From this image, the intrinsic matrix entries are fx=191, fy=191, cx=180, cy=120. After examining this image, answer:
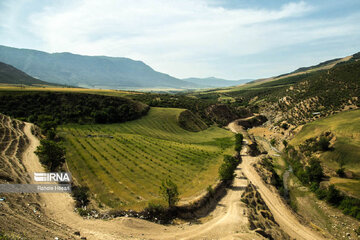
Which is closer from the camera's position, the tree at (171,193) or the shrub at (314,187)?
the tree at (171,193)

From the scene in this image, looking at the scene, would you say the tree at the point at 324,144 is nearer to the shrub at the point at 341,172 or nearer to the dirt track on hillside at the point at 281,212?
the shrub at the point at 341,172

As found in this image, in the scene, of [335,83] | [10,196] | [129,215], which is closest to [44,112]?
[10,196]

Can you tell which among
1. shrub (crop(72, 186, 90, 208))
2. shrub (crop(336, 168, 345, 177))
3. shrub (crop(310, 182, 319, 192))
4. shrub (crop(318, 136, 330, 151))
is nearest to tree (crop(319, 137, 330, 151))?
shrub (crop(318, 136, 330, 151))

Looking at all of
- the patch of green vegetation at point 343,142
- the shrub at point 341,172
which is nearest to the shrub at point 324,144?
the patch of green vegetation at point 343,142

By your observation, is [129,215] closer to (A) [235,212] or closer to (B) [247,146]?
(A) [235,212]

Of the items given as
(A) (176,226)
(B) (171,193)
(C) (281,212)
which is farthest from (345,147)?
(A) (176,226)

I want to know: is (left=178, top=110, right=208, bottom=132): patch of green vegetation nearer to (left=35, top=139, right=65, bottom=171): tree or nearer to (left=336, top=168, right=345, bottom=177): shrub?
(left=336, top=168, right=345, bottom=177): shrub
